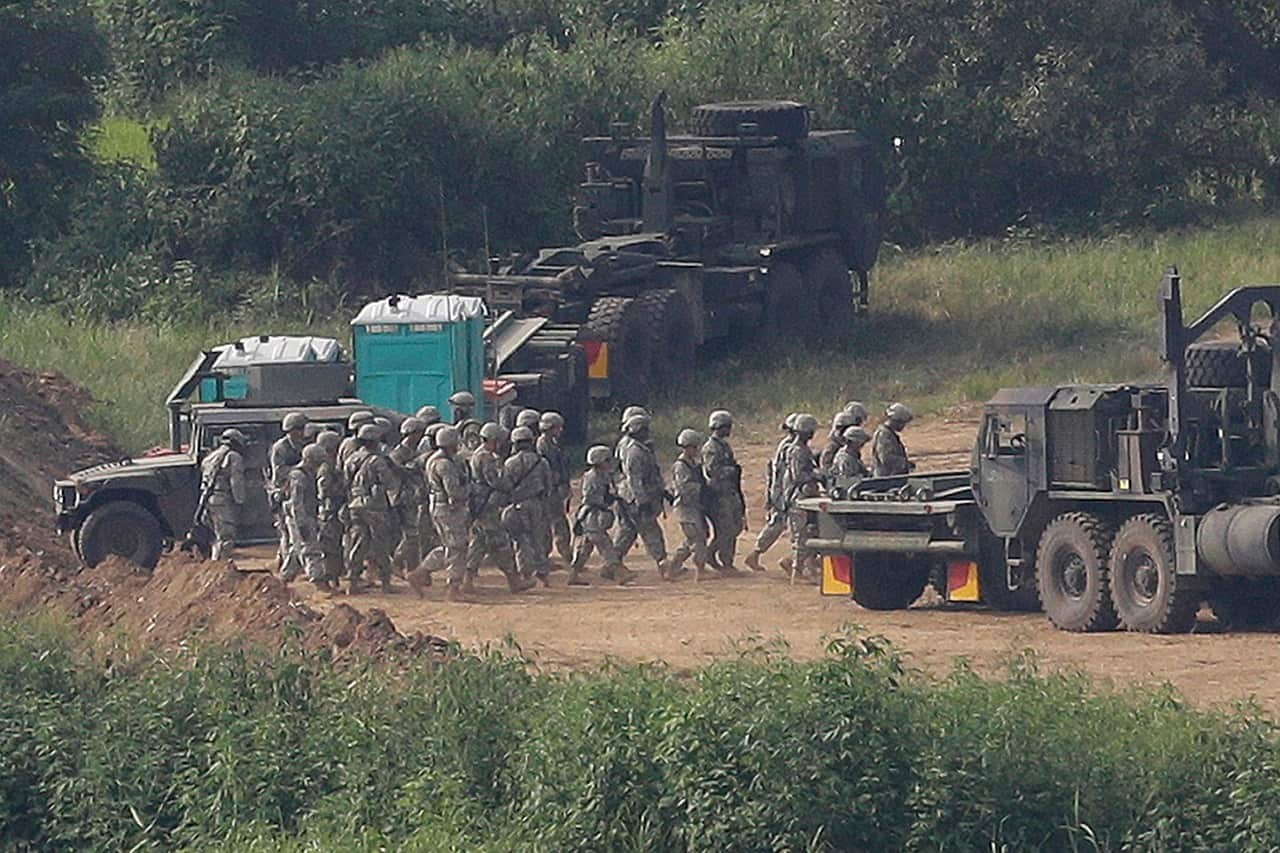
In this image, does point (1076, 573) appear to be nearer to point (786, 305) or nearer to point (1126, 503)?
point (1126, 503)

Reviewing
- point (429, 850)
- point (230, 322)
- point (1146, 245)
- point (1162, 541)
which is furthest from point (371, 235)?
point (429, 850)

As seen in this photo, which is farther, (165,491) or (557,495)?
(165,491)

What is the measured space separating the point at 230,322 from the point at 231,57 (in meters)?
10.2

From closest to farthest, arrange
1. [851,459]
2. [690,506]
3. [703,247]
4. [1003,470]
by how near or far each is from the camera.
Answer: [1003,470] < [851,459] < [690,506] < [703,247]

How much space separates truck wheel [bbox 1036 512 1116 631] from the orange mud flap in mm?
10853

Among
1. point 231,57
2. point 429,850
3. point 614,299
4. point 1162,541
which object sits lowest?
point 429,850

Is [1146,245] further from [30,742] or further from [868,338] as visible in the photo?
[30,742]

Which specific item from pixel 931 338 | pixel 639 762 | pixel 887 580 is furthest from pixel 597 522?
pixel 931 338

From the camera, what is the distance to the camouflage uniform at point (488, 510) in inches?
848

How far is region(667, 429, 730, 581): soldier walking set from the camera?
22062mm

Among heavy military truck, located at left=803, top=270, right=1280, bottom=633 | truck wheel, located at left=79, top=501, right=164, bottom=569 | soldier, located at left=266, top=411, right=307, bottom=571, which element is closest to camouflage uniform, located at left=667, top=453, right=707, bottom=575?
heavy military truck, located at left=803, top=270, right=1280, bottom=633

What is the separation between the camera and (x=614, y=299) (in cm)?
3050

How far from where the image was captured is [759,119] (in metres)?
33.9

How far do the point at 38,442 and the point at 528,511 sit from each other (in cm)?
748
